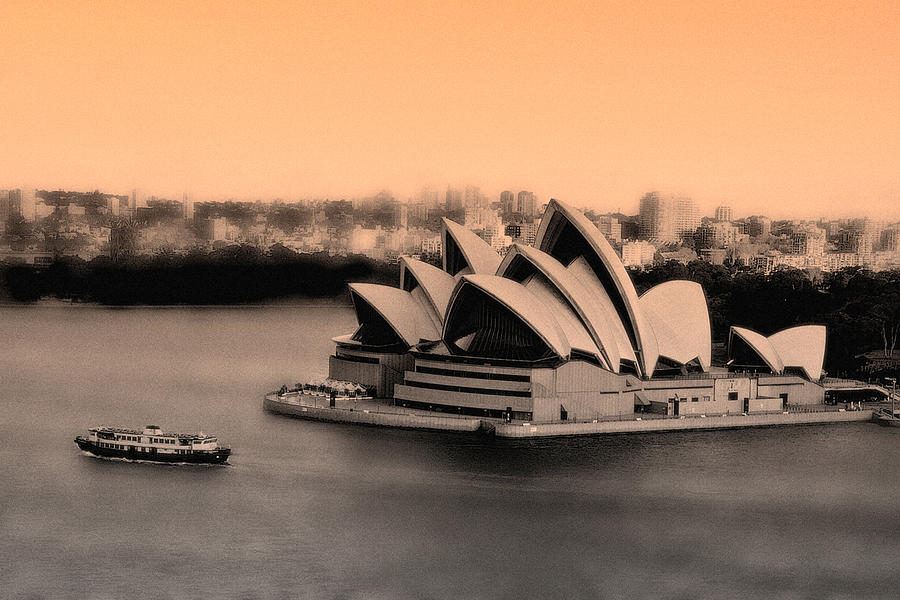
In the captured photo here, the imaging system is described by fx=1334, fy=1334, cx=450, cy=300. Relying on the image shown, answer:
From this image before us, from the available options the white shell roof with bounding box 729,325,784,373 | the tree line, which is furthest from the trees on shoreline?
the white shell roof with bounding box 729,325,784,373

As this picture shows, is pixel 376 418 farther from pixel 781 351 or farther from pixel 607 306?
pixel 781 351

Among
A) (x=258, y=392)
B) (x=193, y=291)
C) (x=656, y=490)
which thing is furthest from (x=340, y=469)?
(x=193, y=291)

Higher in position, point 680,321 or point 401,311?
point 401,311

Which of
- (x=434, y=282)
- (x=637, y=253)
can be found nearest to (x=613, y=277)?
(x=434, y=282)

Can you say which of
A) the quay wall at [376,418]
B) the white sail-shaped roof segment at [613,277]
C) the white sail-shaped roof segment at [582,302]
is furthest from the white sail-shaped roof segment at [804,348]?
the quay wall at [376,418]

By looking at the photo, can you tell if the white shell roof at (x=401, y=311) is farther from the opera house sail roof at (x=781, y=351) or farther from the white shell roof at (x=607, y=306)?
the opera house sail roof at (x=781, y=351)

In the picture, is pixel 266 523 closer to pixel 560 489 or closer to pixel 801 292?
pixel 560 489

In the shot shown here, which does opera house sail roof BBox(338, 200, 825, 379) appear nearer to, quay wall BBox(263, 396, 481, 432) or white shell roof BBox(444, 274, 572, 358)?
white shell roof BBox(444, 274, 572, 358)

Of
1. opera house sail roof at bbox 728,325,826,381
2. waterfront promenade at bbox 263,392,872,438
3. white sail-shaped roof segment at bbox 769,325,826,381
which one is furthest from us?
white sail-shaped roof segment at bbox 769,325,826,381
